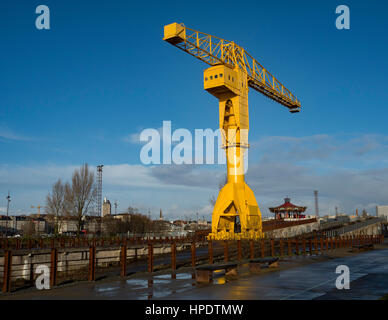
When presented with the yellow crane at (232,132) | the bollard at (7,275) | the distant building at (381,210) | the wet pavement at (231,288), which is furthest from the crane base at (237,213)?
the distant building at (381,210)

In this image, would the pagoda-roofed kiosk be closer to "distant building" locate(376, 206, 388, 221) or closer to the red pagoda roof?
the red pagoda roof

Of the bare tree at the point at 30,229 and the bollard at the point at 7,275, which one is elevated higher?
the bollard at the point at 7,275

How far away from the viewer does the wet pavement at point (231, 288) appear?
9.08 metres

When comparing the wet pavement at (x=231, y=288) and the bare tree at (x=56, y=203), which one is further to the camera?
the bare tree at (x=56, y=203)

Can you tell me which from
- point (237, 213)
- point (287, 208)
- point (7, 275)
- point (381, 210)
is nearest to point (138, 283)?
point (7, 275)

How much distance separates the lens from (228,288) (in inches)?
406

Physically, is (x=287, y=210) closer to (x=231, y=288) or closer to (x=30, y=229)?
(x=30, y=229)

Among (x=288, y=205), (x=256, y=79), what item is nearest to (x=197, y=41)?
(x=256, y=79)

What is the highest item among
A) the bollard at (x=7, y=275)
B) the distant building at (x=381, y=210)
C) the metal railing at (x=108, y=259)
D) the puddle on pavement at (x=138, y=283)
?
the distant building at (x=381, y=210)

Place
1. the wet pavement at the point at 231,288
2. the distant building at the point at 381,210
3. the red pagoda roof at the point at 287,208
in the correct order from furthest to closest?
the distant building at the point at 381,210
the red pagoda roof at the point at 287,208
the wet pavement at the point at 231,288

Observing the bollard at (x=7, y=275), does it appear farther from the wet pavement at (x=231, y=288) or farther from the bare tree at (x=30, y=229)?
the bare tree at (x=30, y=229)

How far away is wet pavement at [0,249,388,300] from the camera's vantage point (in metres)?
9.08

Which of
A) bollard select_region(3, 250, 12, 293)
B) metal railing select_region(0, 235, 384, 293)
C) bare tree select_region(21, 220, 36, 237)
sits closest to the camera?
bollard select_region(3, 250, 12, 293)

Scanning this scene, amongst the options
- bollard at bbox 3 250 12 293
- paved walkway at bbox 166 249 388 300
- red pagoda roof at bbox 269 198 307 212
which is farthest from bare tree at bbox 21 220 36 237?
paved walkway at bbox 166 249 388 300
